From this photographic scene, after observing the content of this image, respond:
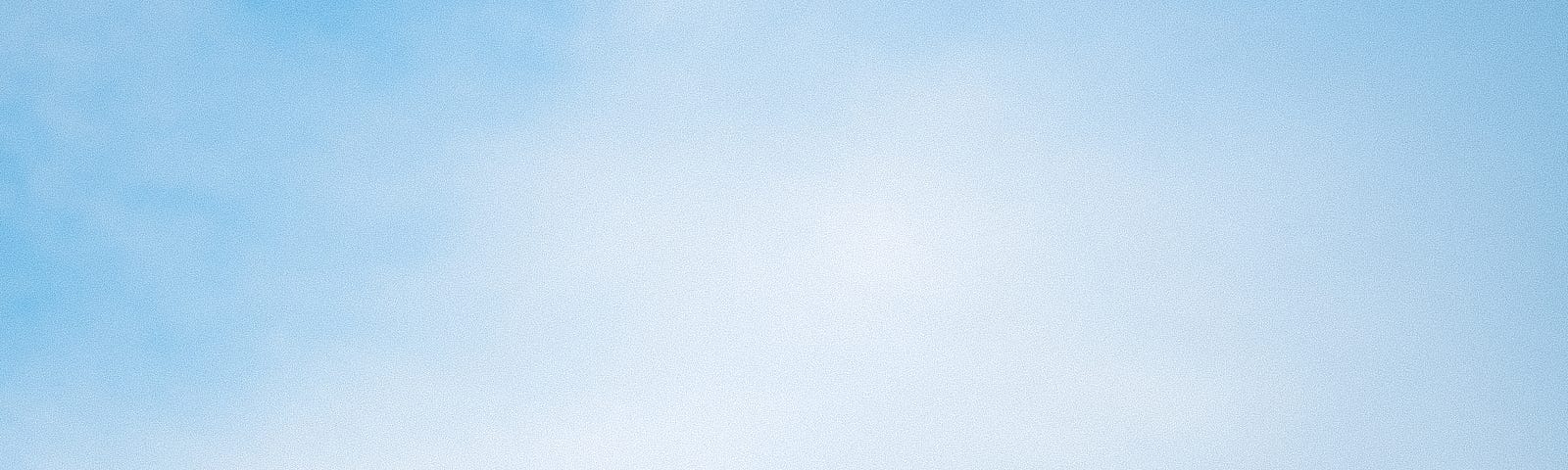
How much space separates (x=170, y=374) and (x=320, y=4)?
1.09 m

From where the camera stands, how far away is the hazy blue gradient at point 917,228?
295 centimetres

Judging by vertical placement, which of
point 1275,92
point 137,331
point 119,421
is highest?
point 1275,92

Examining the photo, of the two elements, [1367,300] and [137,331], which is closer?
[137,331]

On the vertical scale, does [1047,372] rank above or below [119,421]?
above

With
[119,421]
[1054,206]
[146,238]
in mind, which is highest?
[1054,206]

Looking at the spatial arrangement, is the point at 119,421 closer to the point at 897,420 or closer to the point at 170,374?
the point at 170,374

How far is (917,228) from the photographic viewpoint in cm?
305

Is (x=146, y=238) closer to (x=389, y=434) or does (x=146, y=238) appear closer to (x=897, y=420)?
(x=389, y=434)

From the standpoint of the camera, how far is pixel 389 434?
9.61 ft

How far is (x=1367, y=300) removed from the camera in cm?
305

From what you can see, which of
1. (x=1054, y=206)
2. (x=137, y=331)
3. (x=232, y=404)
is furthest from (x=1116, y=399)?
(x=137, y=331)

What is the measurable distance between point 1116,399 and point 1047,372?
0.22 metres

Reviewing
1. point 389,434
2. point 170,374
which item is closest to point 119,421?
point 170,374

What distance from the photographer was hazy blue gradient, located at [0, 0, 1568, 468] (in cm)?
295
